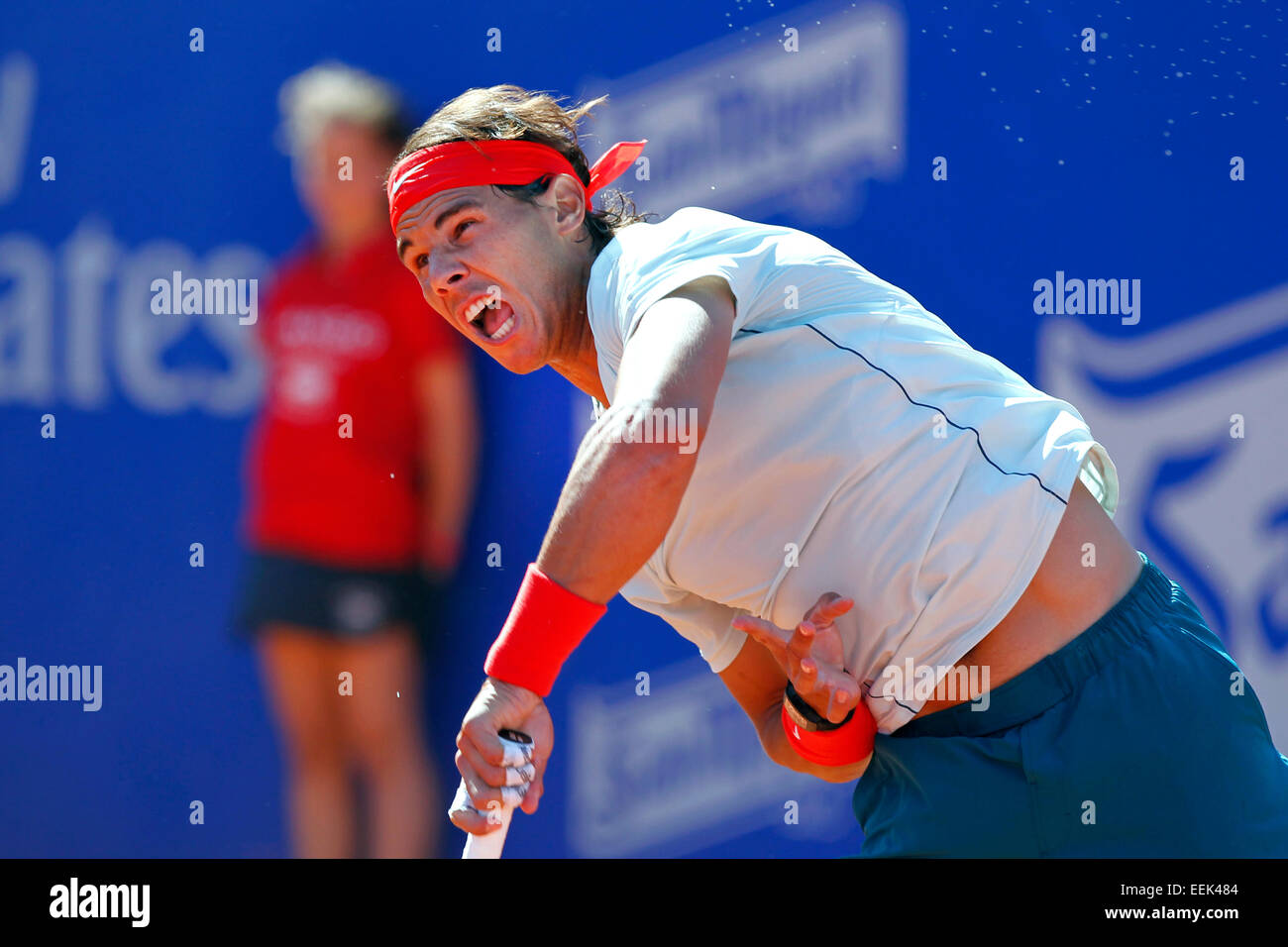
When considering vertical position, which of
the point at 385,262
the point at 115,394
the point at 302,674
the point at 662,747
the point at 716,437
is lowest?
the point at 662,747

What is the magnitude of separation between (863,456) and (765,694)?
0.58 metres

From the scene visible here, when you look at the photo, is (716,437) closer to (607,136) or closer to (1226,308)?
(607,136)

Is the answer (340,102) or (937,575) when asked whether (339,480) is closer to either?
(340,102)

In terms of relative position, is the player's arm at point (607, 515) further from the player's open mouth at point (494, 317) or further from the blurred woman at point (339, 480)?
the blurred woman at point (339, 480)

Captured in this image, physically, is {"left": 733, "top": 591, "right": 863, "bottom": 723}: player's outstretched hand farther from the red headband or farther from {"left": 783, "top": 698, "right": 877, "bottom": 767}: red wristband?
the red headband

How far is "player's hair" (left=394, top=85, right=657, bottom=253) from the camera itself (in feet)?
6.06

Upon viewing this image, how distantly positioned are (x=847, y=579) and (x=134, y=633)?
2.22 m

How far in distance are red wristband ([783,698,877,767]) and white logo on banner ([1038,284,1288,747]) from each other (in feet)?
5.49

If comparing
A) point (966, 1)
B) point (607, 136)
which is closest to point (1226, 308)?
point (966, 1)

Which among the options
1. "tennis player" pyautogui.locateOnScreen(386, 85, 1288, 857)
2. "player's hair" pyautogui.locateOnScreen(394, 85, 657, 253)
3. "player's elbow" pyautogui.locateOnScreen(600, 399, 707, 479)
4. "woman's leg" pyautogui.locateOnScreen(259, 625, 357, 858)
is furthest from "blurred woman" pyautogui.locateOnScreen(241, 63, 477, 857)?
"player's elbow" pyautogui.locateOnScreen(600, 399, 707, 479)

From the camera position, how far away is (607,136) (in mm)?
3189

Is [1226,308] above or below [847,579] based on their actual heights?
above

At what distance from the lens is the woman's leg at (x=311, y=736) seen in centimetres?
320

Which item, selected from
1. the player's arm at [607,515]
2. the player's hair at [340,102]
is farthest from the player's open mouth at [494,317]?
the player's hair at [340,102]
